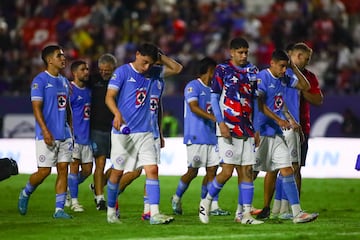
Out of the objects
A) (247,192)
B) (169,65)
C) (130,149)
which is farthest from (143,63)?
(247,192)

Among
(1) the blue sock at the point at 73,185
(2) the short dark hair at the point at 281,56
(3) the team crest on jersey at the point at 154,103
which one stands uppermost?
(2) the short dark hair at the point at 281,56

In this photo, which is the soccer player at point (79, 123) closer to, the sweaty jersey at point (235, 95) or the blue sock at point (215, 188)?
the blue sock at point (215, 188)

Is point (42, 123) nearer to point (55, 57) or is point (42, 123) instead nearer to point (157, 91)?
point (55, 57)

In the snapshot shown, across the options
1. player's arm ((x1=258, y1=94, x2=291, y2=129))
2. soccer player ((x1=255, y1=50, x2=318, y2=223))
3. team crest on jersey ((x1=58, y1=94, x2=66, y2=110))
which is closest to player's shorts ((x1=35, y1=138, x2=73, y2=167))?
team crest on jersey ((x1=58, y1=94, x2=66, y2=110))

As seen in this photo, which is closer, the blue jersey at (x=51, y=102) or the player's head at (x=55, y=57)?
the blue jersey at (x=51, y=102)

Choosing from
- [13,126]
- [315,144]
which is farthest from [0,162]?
[13,126]

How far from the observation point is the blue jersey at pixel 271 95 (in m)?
14.4

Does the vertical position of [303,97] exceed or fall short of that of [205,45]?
it falls short

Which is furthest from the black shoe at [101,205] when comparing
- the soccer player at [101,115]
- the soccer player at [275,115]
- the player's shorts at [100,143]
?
the soccer player at [275,115]

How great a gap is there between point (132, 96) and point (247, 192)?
1.89 metres

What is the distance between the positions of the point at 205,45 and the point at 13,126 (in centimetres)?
594

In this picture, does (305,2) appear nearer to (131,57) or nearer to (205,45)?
(205,45)

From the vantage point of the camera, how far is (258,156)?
47.6ft

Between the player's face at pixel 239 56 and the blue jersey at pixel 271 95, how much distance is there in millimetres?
692
